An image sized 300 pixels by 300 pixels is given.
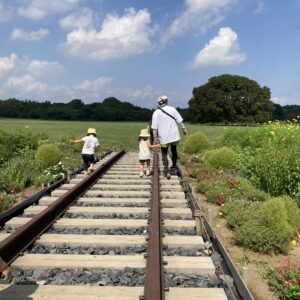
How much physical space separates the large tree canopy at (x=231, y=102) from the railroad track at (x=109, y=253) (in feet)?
265

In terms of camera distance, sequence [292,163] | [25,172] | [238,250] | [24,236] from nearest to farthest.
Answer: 1. [24,236]
2. [238,250]
3. [292,163]
4. [25,172]

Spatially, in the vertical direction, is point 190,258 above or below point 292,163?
below

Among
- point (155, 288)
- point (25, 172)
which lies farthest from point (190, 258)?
point (25, 172)

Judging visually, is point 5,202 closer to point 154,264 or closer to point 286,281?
point 154,264

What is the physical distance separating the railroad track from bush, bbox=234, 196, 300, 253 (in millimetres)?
768

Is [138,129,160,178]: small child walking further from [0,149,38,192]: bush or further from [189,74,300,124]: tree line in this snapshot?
[189,74,300,124]: tree line

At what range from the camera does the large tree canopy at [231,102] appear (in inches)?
3415

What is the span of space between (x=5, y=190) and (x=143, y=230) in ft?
15.4

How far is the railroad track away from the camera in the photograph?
3777 mm

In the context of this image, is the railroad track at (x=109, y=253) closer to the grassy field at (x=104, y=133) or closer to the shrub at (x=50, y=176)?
the shrub at (x=50, y=176)

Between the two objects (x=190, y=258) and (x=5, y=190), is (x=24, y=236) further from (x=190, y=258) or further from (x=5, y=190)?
(x=5, y=190)

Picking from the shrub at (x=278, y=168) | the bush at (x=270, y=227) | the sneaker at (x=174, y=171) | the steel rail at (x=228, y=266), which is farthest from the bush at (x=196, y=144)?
the steel rail at (x=228, y=266)

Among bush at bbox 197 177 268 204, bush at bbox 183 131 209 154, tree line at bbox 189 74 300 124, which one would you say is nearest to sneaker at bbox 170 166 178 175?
bush at bbox 197 177 268 204

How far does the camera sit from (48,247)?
504 cm
